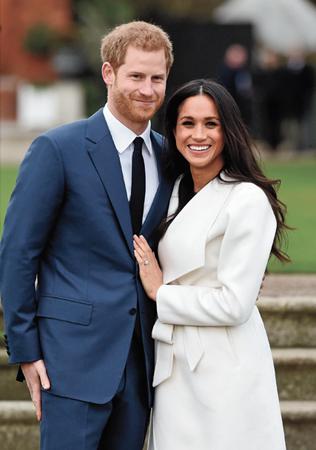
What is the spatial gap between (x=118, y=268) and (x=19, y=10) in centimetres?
2549

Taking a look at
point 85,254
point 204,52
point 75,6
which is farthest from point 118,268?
point 75,6

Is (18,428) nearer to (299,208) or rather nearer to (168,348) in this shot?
(168,348)

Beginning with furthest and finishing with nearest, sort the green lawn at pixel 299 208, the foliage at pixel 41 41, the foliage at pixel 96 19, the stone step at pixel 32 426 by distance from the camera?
the foliage at pixel 96 19 < the foliage at pixel 41 41 < the green lawn at pixel 299 208 < the stone step at pixel 32 426

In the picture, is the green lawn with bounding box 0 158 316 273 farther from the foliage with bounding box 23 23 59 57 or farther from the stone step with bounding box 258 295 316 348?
the foliage with bounding box 23 23 59 57

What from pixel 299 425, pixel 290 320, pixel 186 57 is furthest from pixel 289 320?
pixel 186 57

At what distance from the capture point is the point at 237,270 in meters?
3.88

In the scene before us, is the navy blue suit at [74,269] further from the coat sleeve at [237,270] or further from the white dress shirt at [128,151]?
the coat sleeve at [237,270]

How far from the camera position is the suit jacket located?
3.94 m

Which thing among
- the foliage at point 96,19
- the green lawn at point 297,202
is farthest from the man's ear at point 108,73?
the foliage at point 96,19

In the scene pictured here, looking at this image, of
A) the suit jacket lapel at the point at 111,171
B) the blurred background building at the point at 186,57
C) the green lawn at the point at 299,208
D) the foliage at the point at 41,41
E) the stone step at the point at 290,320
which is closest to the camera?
the suit jacket lapel at the point at 111,171

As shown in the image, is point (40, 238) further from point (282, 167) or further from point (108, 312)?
point (282, 167)

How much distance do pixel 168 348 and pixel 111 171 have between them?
2.17ft

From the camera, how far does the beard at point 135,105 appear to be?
3.96 meters

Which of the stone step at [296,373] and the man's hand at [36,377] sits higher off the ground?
the man's hand at [36,377]
